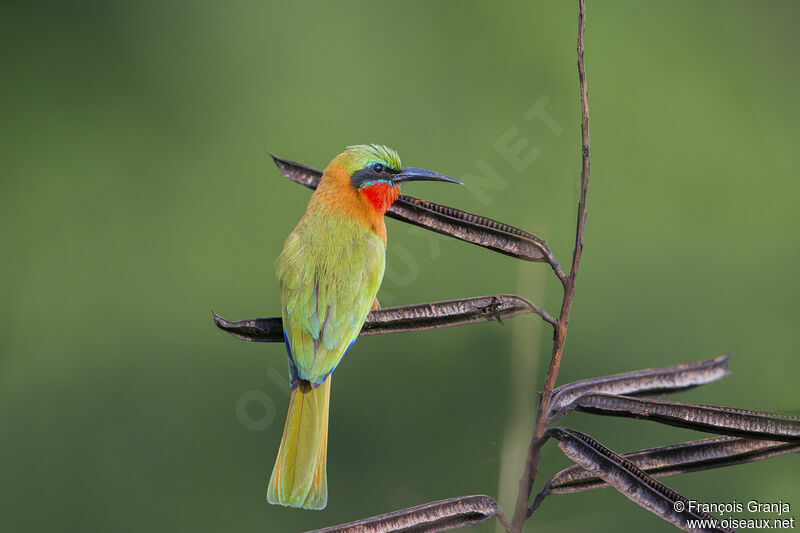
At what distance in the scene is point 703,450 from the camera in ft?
3.62

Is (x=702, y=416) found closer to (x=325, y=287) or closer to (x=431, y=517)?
(x=431, y=517)

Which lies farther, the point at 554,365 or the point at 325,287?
the point at 325,287

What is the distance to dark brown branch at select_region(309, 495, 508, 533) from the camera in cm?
100

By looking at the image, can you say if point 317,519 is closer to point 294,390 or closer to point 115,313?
point 294,390

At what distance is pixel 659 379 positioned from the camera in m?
1.21

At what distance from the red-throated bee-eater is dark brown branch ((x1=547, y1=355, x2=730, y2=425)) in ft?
1.45

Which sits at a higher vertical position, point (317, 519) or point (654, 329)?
point (654, 329)

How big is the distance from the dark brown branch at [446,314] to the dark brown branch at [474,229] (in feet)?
0.19

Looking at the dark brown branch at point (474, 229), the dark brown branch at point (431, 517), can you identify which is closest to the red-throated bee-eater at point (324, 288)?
the dark brown branch at point (474, 229)

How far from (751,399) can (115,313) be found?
2470mm

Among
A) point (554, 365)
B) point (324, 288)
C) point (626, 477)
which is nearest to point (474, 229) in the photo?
point (554, 365)

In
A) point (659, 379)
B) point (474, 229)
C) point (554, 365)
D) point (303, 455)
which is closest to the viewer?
point (554, 365)

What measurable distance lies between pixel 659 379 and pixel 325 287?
64 centimetres

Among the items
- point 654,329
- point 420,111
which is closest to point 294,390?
point 654,329
